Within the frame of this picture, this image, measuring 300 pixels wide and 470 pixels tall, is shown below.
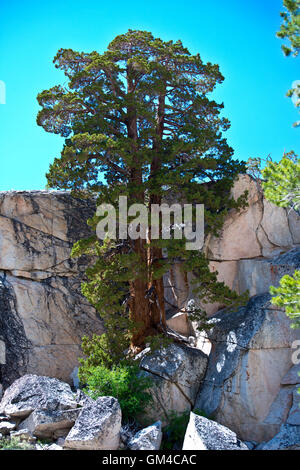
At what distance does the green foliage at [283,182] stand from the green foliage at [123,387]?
5963 mm

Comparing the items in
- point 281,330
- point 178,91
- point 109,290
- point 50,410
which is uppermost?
point 178,91

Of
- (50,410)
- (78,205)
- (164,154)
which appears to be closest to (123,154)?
(164,154)

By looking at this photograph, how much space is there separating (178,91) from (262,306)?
7.17 m

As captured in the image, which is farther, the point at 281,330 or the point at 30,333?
the point at 30,333

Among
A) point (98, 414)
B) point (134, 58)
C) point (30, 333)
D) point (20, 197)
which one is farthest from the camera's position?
point (20, 197)

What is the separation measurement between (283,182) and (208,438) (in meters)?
5.14

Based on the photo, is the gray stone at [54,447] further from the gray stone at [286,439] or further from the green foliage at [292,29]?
the green foliage at [292,29]

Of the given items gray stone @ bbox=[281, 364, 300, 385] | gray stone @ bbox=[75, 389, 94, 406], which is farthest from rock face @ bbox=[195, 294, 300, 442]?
gray stone @ bbox=[75, 389, 94, 406]

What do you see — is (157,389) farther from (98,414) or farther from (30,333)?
(30,333)

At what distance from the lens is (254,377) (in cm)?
1226

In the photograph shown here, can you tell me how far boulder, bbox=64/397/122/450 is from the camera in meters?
9.58

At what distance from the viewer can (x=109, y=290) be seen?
13.1m

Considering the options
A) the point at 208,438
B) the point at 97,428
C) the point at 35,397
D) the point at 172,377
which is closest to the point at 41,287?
the point at 35,397

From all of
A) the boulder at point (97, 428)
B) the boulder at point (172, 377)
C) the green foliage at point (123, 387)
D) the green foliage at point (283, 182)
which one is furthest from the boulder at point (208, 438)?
the green foliage at point (283, 182)
